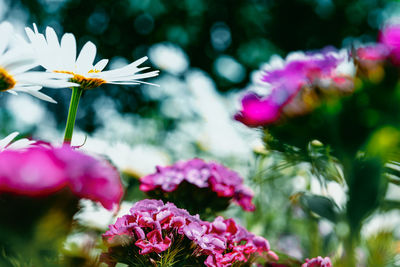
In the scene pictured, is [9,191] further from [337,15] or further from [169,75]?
[337,15]

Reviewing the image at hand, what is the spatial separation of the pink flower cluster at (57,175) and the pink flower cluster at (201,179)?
13.0 inches

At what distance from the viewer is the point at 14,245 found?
256 millimetres

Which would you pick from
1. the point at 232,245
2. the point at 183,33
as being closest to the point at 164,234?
the point at 232,245

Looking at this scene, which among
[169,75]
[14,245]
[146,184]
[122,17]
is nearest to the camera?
[14,245]

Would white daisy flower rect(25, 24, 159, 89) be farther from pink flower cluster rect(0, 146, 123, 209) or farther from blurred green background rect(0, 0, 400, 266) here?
blurred green background rect(0, 0, 400, 266)

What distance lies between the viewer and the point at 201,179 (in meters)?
0.62

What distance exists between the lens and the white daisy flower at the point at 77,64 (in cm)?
45

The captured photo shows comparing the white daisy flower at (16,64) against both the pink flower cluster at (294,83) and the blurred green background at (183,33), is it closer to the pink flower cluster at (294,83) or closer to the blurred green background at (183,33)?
the pink flower cluster at (294,83)

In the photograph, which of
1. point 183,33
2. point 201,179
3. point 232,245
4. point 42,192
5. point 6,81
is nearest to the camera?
point 42,192

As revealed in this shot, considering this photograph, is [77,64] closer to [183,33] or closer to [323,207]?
[323,207]

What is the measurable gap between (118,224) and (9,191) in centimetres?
18

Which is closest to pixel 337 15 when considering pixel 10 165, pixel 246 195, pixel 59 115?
pixel 59 115

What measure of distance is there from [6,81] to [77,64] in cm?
12

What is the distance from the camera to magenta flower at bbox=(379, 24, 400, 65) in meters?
0.40
